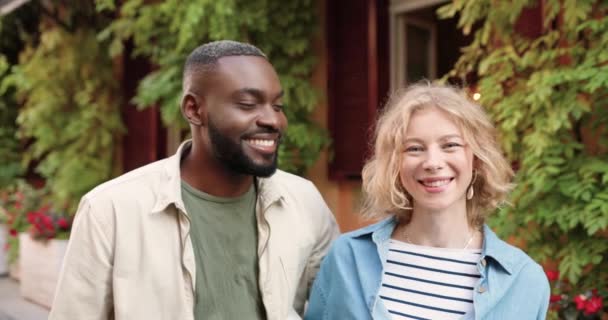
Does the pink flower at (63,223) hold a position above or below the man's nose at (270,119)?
below

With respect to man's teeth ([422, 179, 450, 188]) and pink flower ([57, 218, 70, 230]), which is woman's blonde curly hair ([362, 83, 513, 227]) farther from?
pink flower ([57, 218, 70, 230])

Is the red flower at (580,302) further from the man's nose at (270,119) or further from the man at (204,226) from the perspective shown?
the man's nose at (270,119)

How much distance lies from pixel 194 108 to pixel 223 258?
522 mm

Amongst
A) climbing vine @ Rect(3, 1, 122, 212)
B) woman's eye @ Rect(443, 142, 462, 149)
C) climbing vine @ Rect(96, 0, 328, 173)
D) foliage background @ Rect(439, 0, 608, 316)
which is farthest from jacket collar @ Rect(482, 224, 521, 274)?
climbing vine @ Rect(3, 1, 122, 212)

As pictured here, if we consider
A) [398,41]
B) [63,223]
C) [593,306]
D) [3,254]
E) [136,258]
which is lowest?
[3,254]

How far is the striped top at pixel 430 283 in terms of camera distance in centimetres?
186

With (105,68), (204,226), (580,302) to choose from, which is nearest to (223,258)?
(204,226)

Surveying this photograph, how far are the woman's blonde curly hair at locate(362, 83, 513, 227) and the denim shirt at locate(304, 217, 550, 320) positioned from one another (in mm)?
96

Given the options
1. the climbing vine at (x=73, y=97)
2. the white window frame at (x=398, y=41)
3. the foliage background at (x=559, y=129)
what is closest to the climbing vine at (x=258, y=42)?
the white window frame at (x=398, y=41)

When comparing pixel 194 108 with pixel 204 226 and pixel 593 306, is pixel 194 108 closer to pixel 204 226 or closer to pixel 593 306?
pixel 204 226

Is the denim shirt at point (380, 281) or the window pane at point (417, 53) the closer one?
the denim shirt at point (380, 281)

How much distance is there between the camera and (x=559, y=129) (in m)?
3.24

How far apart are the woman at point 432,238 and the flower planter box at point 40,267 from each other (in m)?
4.69

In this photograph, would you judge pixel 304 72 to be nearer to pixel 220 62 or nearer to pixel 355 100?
pixel 355 100
